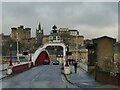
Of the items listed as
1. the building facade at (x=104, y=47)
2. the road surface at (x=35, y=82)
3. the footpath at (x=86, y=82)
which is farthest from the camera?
the building facade at (x=104, y=47)

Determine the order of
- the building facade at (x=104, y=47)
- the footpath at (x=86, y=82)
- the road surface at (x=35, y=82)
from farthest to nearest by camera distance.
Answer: the building facade at (x=104, y=47) < the road surface at (x=35, y=82) < the footpath at (x=86, y=82)

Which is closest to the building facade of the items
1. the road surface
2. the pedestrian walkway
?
the pedestrian walkway

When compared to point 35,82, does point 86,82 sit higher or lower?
higher

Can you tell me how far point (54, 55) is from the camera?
16662cm

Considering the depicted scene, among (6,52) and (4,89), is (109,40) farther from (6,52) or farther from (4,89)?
(6,52)

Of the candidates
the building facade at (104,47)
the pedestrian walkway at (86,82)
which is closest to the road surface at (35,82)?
the pedestrian walkway at (86,82)

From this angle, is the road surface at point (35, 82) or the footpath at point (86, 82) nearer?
the footpath at point (86, 82)

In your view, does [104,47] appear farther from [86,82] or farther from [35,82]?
[35,82]

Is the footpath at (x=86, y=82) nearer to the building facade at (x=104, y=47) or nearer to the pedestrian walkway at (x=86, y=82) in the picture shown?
the pedestrian walkway at (x=86, y=82)

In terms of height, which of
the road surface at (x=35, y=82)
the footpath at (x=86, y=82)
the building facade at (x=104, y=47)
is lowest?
the road surface at (x=35, y=82)

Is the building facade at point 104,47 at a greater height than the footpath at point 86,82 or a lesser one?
greater

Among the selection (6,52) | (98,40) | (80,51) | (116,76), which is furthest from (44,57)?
(116,76)

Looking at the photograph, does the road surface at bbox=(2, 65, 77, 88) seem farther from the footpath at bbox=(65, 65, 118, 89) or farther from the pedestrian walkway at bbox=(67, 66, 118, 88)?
the pedestrian walkway at bbox=(67, 66, 118, 88)

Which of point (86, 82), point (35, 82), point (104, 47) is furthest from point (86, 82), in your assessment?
point (104, 47)
